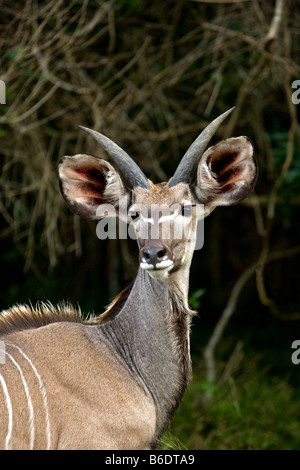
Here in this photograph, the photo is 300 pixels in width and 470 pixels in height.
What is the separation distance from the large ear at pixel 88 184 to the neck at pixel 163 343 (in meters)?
0.45

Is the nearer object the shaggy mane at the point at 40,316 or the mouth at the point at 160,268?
the mouth at the point at 160,268

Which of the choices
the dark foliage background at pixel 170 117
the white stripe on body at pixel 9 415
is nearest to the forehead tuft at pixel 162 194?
the white stripe on body at pixel 9 415

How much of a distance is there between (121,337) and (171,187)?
32.6 inches

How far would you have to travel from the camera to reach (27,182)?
795cm

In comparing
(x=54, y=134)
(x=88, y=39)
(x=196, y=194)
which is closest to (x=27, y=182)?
(x=54, y=134)

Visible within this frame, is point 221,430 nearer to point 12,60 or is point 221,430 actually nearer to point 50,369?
point 50,369

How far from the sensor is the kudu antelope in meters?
3.94

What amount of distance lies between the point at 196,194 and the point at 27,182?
3825mm

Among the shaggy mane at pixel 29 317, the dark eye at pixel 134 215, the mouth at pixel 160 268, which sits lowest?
the shaggy mane at pixel 29 317

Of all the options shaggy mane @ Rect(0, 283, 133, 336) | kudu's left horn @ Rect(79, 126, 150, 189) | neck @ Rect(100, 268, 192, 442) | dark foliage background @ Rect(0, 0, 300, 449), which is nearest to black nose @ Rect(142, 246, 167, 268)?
neck @ Rect(100, 268, 192, 442)

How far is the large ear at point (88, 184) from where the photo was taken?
14.4ft

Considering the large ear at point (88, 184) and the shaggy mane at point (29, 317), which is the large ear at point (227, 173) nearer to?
the large ear at point (88, 184)

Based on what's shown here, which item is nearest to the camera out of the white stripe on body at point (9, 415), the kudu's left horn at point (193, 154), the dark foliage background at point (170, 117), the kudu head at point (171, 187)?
the white stripe on body at point (9, 415)

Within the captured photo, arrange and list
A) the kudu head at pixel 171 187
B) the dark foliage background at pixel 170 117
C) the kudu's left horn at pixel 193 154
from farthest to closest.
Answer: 1. the dark foliage background at pixel 170 117
2. the kudu's left horn at pixel 193 154
3. the kudu head at pixel 171 187
